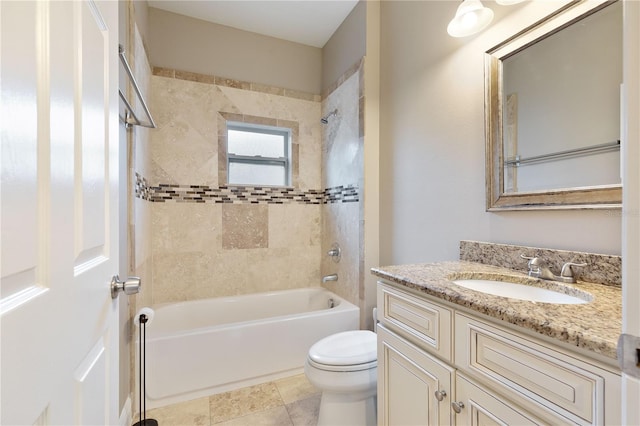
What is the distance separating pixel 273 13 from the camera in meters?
2.31

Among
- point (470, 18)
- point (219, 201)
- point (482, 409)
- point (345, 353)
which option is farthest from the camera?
point (219, 201)

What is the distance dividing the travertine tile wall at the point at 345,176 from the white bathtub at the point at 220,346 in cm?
24

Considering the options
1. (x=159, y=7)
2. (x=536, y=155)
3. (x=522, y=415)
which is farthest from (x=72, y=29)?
(x=159, y=7)

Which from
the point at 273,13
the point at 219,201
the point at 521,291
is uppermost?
the point at 273,13

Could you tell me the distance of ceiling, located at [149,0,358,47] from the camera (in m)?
2.20

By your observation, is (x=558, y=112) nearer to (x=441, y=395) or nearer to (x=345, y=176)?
(x=441, y=395)

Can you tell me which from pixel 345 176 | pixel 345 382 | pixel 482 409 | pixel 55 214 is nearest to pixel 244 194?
pixel 345 176

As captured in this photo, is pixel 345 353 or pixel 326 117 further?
pixel 326 117

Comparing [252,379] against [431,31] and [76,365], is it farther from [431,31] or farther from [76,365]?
[431,31]

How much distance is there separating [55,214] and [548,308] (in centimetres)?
102

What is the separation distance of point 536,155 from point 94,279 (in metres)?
1.56

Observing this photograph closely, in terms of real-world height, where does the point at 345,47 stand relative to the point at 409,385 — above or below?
above

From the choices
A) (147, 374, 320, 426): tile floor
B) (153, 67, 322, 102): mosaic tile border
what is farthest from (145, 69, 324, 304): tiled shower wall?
(147, 374, 320, 426): tile floor

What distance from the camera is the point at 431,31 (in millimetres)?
1635
